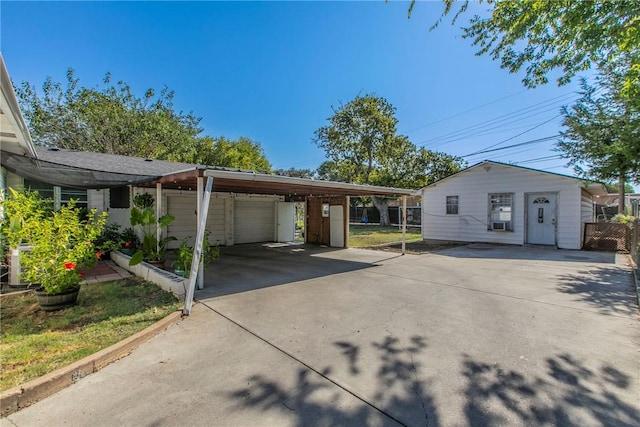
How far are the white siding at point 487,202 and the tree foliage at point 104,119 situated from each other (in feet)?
51.5

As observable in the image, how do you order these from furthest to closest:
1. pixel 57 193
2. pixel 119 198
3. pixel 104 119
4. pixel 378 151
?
pixel 378 151 < pixel 104 119 < pixel 119 198 < pixel 57 193

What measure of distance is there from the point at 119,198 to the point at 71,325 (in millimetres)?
6931

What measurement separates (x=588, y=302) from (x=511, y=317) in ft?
6.17

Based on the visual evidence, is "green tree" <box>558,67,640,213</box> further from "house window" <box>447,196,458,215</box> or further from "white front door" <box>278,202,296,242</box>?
"white front door" <box>278,202,296,242</box>

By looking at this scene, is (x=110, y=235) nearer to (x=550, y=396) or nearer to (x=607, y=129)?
(x=550, y=396)

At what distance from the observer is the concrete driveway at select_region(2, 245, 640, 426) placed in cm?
220

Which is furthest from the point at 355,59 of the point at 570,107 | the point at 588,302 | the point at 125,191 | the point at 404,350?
the point at 404,350

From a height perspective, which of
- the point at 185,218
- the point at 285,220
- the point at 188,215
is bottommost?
the point at 285,220

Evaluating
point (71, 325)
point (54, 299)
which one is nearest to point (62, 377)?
point (71, 325)

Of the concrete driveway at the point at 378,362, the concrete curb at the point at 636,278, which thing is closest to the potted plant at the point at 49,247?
the concrete driveway at the point at 378,362

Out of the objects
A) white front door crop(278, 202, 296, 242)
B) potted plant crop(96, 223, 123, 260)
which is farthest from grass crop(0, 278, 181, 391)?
white front door crop(278, 202, 296, 242)

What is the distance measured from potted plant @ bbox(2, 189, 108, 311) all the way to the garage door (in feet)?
27.4

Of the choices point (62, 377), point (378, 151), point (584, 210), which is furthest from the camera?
point (378, 151)

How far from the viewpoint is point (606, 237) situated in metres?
10.8
